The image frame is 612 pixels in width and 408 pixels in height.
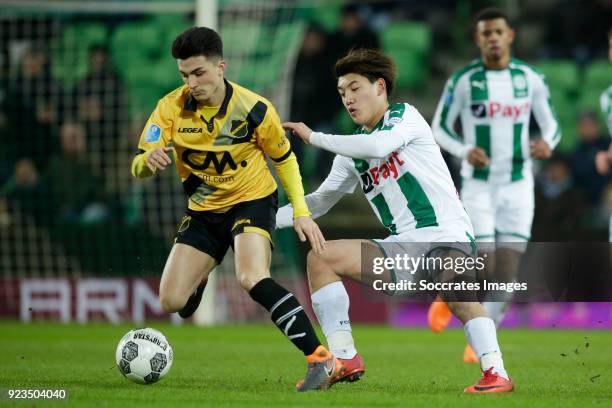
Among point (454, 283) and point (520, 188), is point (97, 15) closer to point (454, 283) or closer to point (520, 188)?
point (520, 188)

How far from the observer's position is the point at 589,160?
13336 millimetres

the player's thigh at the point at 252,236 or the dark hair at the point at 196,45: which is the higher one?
the dark hair at the point at 196,45

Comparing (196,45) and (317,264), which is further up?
(196,45)

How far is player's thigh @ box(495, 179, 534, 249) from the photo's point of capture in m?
8.68

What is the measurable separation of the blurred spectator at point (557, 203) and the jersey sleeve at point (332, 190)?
6.31 meters

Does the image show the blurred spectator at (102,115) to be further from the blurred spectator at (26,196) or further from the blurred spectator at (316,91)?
the blurred spectator at (316,91)

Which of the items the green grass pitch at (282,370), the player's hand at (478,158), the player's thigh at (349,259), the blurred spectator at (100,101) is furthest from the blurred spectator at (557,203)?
the player's thigh at (349,259)

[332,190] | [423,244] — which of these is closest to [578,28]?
[332,190]

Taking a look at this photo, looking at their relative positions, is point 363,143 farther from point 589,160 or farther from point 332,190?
point 589,160

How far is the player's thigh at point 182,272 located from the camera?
6199mm

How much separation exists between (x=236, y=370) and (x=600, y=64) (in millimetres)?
9881

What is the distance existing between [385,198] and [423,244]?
350 mm

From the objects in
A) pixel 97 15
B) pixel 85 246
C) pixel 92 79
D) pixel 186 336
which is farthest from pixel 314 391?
pixel 97 15

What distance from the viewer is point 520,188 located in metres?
8.72
